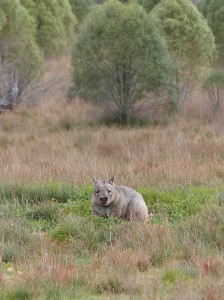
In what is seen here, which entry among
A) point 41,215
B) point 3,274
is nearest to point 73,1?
point 41,215

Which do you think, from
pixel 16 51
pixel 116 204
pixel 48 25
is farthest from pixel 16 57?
pixel 116 204

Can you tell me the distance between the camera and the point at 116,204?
978 cm

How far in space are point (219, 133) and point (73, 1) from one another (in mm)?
25772

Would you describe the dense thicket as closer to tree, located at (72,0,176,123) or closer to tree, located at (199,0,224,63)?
tree, located at (72,0,176,123)

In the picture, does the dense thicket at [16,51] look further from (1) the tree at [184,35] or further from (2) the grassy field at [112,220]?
(2) the grassy field at [112,220]

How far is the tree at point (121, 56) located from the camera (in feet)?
69.9

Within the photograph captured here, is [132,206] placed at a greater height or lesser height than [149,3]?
lesser

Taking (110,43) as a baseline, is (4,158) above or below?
below

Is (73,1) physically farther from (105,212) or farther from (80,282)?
(80,282)

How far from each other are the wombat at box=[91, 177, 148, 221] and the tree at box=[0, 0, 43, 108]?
53.3ft

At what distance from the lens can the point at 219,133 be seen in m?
18.4

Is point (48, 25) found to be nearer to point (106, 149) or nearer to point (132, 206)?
point (106, 149)

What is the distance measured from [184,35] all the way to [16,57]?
7257mm

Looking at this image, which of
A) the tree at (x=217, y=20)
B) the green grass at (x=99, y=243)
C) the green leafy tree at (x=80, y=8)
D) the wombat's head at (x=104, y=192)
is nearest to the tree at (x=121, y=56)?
the tree at (x=217, y=20)
